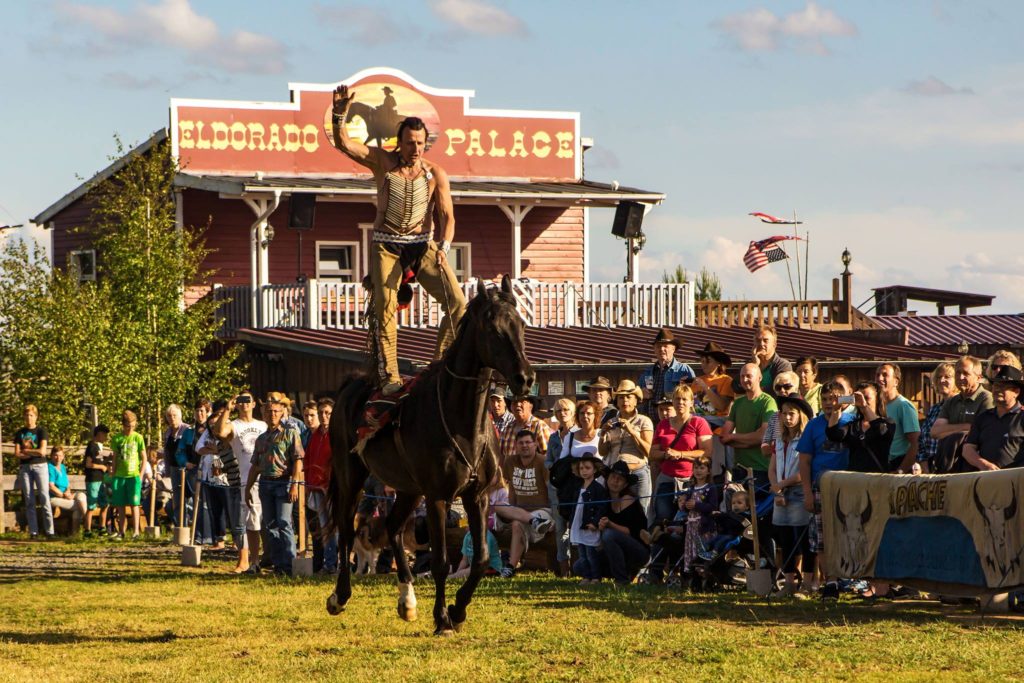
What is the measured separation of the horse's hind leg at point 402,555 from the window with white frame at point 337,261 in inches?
942

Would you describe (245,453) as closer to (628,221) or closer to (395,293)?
(395,293)

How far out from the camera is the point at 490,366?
10914 mm

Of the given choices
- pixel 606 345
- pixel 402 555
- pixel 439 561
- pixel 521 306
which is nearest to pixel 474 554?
pixel 439 561

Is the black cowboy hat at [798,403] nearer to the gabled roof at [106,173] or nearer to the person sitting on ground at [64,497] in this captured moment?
the person sitting on ground at [64,497]

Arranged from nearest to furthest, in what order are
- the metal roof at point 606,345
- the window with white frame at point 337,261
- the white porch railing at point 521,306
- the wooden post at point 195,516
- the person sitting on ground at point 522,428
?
the person sitting on ground at point 522,428 → the wooden post at point 195,516 → the metal roof at point 606,345 → the white porch railing at point 521,306 → the window with white frame at point 337,261

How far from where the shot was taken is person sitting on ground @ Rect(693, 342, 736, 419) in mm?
16250

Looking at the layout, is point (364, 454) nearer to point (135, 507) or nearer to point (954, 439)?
point (954, 439)

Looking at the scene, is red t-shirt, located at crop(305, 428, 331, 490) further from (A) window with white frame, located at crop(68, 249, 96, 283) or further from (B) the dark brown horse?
(A) window with white frame, located at crop(68, 249, 96, 283)

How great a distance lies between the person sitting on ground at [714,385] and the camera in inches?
640

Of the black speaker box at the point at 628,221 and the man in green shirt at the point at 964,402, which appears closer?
the man in green shirt at the point at 964,402

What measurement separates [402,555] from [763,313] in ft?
83.2

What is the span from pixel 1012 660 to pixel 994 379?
3700 mm

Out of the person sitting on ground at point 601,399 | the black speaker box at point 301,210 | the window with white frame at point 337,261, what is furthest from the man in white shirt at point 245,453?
the window with white frame at point 337,261

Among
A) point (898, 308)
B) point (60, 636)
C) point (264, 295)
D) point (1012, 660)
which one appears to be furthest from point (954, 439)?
point (898, 308)
